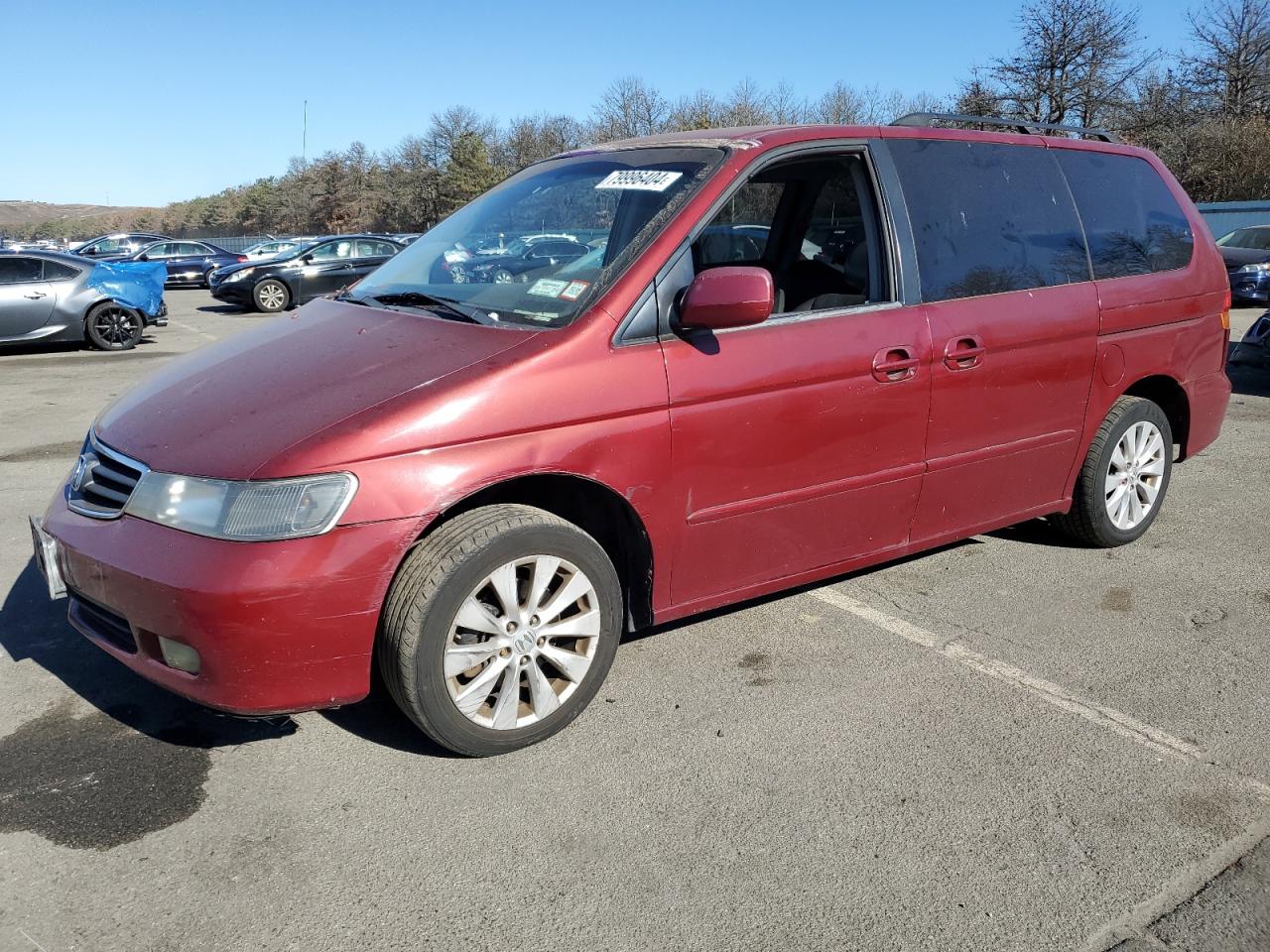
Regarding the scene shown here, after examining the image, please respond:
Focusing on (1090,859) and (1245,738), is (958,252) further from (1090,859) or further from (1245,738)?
(1090,859)

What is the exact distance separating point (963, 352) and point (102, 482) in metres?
3.04

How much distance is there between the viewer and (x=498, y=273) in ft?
12.1

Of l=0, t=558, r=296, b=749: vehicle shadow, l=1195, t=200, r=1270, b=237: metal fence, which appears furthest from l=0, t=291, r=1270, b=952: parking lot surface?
l=1195, t=200, r=1270, b=237: metal fence

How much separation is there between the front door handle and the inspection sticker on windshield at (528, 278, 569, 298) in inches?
59.2

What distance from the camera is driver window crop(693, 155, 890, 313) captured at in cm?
382

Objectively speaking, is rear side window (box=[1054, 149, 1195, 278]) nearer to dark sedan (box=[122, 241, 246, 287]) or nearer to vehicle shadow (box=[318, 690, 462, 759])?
vehicle shadow (box=[318, 690, 462, 759])

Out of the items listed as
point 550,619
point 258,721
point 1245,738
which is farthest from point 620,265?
point 1245,738

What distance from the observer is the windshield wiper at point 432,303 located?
3.42 m

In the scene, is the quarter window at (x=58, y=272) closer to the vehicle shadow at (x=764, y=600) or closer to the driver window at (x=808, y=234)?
the driver window at (x=808, y=234)

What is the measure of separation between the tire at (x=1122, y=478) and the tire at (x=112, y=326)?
1273 centimetres

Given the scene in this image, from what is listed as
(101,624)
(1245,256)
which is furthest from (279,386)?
(1245,256)

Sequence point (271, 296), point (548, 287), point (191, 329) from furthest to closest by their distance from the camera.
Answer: point (271, 296) < point (191, 329) < point (548, 287)

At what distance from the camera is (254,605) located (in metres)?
2.69

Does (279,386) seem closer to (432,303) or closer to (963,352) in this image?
(432,303)
